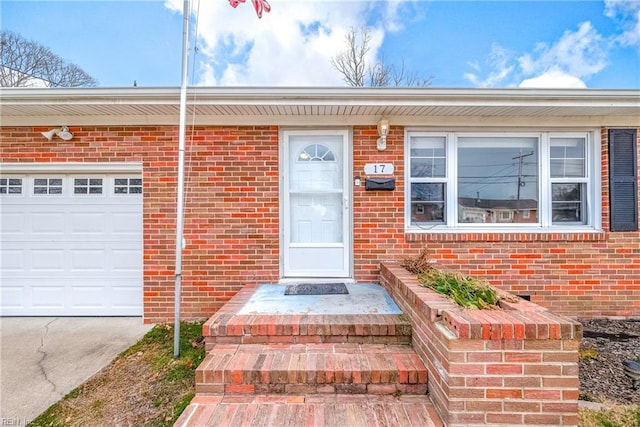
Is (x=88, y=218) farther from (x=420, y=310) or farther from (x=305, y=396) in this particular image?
(x=420, y=310)

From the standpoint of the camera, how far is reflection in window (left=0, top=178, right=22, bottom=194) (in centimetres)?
421

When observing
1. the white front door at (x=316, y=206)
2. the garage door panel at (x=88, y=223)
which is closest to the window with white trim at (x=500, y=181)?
the white front door at (x=316, y=206)

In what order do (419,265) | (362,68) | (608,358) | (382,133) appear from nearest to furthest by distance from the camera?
(608,358)
(419,265)
(382,133)
(362,68)

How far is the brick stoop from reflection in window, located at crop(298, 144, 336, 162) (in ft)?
7.18

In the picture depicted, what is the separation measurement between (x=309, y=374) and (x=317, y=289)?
154cm

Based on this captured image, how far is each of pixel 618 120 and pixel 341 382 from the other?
489cm

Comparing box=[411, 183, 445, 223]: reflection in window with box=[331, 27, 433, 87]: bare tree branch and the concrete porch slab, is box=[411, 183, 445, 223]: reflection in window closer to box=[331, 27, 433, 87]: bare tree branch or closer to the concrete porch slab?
the concrete porch slab

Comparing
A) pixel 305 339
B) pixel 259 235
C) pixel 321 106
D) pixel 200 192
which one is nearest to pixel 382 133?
pixel 321 106

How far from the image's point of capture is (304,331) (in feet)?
8.75

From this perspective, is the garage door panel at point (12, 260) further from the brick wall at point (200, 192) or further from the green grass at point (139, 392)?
the green grass at point (139, 392)

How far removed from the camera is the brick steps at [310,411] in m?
1.95

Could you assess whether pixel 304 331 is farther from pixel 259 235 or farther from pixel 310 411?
pixel 259 235

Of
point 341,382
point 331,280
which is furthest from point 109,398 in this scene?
point 331,280

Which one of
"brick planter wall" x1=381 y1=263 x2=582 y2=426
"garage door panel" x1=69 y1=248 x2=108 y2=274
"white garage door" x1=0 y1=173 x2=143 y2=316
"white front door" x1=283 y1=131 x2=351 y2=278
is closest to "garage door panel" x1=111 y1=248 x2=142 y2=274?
"white garage door" x1=0 y1=173 x2=143 y2=316
